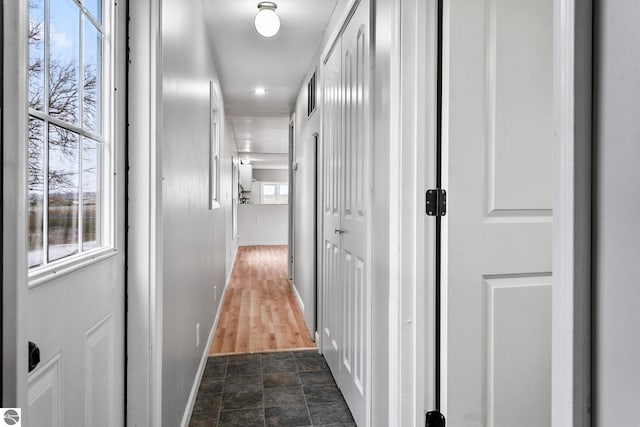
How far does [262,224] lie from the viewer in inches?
415

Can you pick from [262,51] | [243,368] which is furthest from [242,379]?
[262,51]

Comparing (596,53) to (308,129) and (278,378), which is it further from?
(308,129)

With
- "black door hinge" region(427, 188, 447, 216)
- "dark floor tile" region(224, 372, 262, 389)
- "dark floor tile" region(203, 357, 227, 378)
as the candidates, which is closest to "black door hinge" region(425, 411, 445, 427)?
"black door hinge" region(427, 188, 447, 216)

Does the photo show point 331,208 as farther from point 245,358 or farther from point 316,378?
point 245,358

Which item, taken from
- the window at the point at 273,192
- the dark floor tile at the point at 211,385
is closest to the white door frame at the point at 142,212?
the dark floor tile at the point at 211,385

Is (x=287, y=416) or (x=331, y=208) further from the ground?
(x=331, y=208)

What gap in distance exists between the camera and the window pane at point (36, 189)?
0.78 m

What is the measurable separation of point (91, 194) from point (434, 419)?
1.34 metres

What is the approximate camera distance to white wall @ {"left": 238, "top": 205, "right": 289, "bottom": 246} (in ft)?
34.2

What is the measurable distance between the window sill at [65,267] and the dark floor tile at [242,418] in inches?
49.4

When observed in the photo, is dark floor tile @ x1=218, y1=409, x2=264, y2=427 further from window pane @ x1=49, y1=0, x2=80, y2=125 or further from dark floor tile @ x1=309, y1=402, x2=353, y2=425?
window pane @ x1=49, y1=0, x2=80, y2=125

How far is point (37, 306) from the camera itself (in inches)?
30.3

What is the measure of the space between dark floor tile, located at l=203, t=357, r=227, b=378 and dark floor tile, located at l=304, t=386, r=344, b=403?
615 millimetres

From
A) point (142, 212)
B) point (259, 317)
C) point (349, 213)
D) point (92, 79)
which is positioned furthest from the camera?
point (259, 317)
